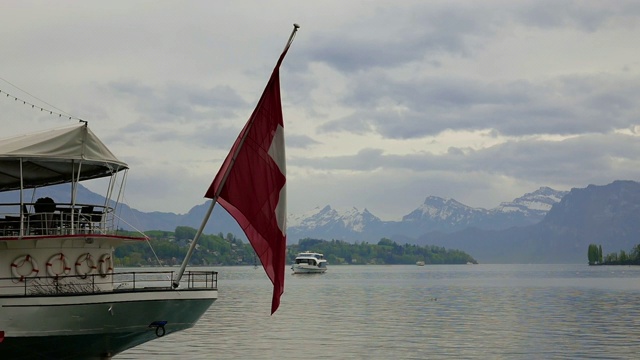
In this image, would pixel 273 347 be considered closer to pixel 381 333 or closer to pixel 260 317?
pixel 381 333

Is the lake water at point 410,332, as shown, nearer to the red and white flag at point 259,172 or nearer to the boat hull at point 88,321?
the boat hull at point 88,321

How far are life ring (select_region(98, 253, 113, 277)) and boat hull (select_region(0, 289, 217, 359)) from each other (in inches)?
93.5

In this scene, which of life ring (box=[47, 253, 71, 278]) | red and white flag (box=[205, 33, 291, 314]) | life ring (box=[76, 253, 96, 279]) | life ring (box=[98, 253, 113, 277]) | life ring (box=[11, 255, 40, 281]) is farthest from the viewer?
life ring (box=[98, 253, 113, 277])

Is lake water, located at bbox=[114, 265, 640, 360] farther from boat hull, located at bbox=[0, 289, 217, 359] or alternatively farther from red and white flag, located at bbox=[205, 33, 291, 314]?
red and white flag, located at bbox=[205, 33, 291, 314]

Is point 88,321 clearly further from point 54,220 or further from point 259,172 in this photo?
point 259,172

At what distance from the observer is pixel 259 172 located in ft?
102

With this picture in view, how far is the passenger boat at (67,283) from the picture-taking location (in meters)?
31.0

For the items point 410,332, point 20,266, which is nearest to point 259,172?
point 20,266

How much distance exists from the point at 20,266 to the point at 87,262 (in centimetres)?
229

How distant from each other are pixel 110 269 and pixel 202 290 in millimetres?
3569

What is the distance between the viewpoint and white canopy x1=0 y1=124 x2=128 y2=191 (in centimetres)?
3198

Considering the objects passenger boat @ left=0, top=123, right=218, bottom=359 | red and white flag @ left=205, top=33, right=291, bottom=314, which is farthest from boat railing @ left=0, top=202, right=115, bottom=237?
red and white flag @ left=205, top=33, right=291, bottom=314

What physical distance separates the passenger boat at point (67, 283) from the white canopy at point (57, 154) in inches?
1.3

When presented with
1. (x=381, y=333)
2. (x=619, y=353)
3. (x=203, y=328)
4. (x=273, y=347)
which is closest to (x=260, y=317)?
(x=203, y=328)
